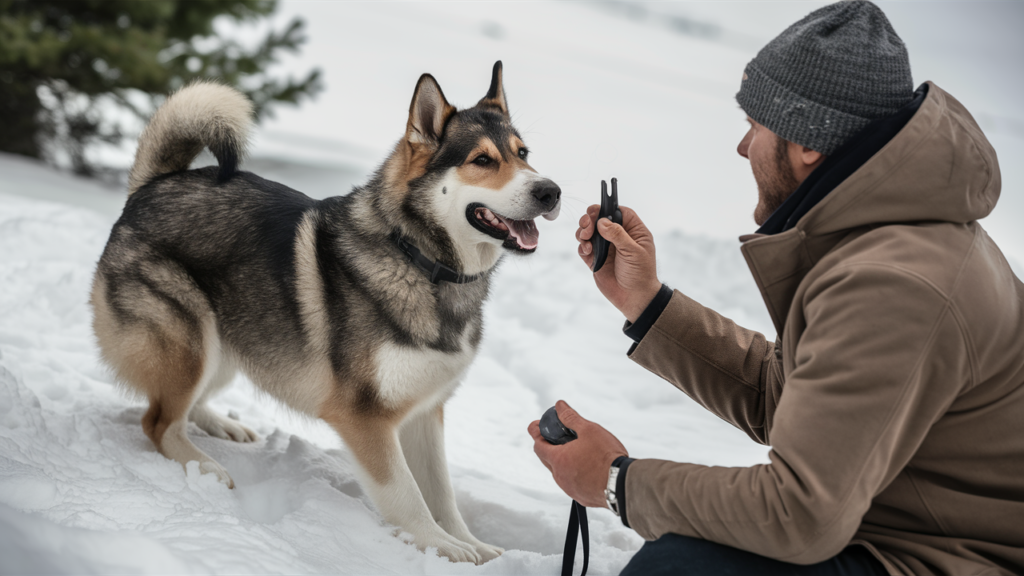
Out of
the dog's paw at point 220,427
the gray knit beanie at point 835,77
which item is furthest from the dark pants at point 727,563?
the dog's paw at point 220,427

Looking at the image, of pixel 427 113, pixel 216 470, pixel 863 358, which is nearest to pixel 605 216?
pixel 427 113

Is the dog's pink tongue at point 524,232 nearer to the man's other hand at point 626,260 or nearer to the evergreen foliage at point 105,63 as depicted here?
the man's other hand at point 626,260

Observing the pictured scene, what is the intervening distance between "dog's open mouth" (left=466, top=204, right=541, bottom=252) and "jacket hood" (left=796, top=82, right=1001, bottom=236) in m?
1.02

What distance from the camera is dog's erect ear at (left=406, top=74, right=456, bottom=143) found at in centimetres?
240

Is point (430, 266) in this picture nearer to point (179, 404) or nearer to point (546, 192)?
point (546, 192)

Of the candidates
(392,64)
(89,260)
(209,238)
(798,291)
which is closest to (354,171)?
(392,64)

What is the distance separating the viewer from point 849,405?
4.45 feet

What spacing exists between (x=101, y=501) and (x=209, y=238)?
0.99 metres

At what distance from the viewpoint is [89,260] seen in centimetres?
446

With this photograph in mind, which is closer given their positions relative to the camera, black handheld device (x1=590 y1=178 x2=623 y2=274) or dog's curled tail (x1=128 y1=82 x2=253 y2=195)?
black handheld device (x1=590 y1=178 x2=623 y2=274)

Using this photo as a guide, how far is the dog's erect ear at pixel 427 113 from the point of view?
2398mm

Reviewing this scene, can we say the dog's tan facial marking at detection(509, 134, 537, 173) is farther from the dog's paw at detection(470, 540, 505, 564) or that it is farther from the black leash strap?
the dog's paw at detection(470, 540, 505, 564)

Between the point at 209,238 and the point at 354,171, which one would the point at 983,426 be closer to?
the point at 209,238

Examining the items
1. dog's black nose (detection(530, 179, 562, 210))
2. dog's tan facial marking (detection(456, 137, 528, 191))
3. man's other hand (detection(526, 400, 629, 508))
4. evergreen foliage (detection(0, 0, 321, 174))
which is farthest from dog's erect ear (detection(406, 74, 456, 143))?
evergreen foliage (detection(0, 0, 321, 174))
